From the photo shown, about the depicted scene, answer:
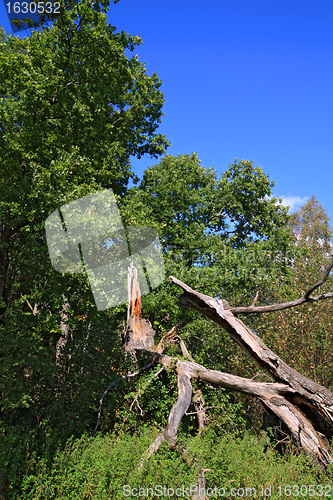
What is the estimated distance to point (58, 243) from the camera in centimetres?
784

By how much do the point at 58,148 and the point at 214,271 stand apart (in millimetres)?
8108

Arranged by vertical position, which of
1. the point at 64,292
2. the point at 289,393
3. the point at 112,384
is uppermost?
the point at 64,292

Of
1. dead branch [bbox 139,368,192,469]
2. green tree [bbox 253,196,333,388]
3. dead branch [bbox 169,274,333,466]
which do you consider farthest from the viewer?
green tree [bbox 253,196,333,388]

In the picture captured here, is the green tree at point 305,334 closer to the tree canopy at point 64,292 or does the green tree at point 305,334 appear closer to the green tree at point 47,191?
the tree canopy at point 64,292

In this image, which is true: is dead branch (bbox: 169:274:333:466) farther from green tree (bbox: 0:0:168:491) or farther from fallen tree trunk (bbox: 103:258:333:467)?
green tree (bbox: 0:0:168:491)

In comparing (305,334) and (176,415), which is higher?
(305,334)

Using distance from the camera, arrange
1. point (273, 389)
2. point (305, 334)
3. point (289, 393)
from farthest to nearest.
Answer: point (305, 334) → point (273, 389) → point (289, 393)

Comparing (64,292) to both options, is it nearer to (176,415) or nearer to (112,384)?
(112,384)

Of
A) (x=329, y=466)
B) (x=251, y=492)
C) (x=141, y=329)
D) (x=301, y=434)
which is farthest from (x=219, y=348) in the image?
(x=251, y=492)

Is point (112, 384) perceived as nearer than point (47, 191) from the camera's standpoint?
No

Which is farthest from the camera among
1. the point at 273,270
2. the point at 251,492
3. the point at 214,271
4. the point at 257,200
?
the point at 257,200

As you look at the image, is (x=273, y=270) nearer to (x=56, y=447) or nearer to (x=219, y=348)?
(x=219, y=348)

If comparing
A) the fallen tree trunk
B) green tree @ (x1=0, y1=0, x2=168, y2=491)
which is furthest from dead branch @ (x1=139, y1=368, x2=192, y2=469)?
green tree @ (x1=0, y1=0, x2=168, y2=491)

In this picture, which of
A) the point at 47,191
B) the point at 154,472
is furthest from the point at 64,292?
the point at 154,472
